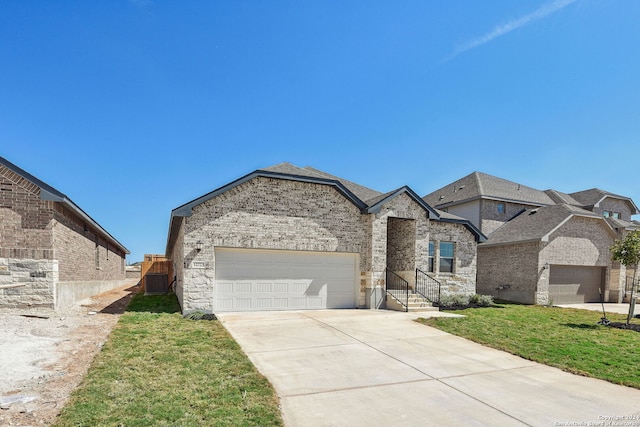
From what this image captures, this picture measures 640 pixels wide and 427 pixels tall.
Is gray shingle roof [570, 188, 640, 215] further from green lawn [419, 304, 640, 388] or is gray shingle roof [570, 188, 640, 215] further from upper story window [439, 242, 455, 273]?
upper story window [439, 242, 455, 273]

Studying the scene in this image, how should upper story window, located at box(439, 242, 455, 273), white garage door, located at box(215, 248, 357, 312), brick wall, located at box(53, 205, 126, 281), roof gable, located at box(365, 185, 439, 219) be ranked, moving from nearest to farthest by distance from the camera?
1. brick wall, located at box(53, 205, 126, 281)
2. white garage door, located at box(215, 248, 357, 312)
3. roof gable, located at box(365, 185, 439, 219)
4. upper story window, located at box(439, 242, 455, 273)

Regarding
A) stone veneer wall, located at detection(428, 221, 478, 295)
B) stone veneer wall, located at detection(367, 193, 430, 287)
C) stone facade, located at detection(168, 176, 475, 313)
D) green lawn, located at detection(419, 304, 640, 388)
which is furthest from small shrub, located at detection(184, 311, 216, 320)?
stone veneer wall, located at detection(428, 221, 478, 295)

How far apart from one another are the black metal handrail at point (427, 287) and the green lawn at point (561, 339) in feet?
5.93

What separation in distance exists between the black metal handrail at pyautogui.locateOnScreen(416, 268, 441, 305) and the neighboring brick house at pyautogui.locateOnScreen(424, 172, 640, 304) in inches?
259

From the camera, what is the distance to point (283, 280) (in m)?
13.0

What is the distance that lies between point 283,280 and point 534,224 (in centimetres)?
1606

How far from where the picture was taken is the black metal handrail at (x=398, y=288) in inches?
540

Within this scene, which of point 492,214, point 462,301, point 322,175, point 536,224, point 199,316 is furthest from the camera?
point 492,214

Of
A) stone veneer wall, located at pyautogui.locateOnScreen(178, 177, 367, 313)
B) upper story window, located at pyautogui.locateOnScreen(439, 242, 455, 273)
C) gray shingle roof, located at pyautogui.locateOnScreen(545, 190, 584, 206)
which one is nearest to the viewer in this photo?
stone veneer wall, located at pyautogui.locateOnScreen(178, 177, 367, 313)

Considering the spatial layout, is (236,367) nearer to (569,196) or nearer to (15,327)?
(15,327)

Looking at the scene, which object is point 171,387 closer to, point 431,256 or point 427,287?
point 427,287

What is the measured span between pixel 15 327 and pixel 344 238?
32.9ft

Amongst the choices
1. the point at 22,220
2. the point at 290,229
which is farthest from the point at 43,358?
the point at 290,229

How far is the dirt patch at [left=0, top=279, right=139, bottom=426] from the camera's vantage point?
4391mm
